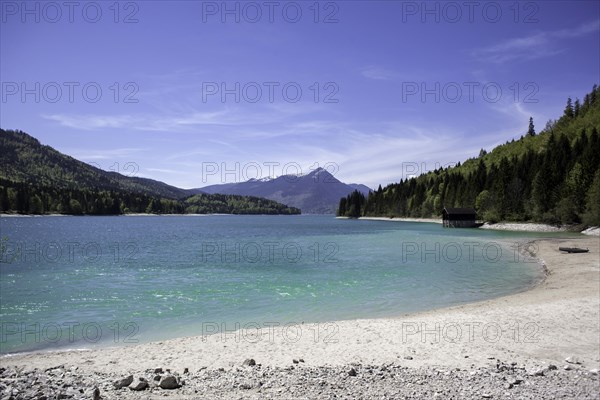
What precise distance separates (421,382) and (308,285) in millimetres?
18312

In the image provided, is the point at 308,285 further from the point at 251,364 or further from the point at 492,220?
the point at 492,220

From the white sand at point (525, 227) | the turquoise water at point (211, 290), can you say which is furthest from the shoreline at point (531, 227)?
the turquoise water at point (211, 290)

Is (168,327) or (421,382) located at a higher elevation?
(421,382)

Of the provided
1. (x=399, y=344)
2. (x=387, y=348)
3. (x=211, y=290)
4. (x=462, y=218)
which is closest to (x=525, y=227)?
(x=462, y=218)

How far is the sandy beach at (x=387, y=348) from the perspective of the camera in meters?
10.9

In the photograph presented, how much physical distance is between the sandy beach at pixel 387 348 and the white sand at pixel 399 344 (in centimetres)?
3

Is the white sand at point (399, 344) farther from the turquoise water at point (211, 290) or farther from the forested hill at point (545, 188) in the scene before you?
the forested hill at point (545, 188)

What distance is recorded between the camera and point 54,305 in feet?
69.5

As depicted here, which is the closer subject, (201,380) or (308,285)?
(201,380)

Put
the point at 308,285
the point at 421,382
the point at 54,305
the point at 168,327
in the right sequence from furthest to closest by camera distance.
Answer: the point at 308,285 → the point at 54,305 → the point at 168,327 → the point at 421,382

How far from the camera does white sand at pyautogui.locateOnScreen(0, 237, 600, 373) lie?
11.6m

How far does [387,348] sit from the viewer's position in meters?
12.8

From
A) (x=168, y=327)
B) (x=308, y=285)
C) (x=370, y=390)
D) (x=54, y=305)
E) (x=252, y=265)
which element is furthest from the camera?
(x=252, y=265)

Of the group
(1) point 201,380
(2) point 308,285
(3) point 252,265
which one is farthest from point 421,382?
(3) point 252,265
